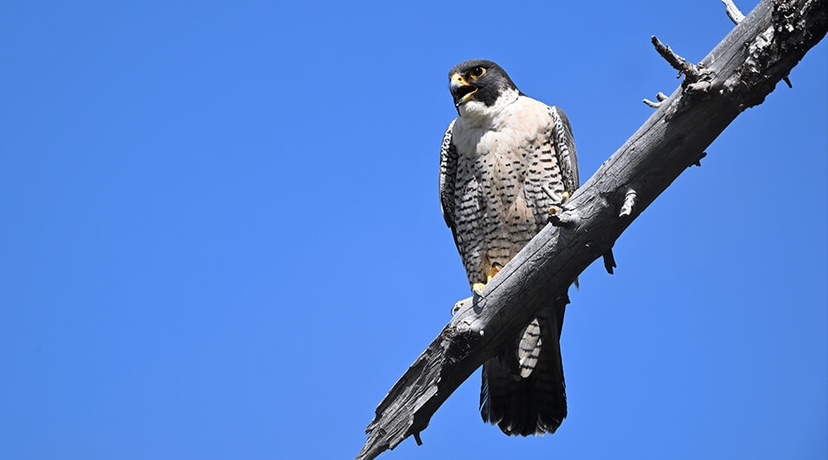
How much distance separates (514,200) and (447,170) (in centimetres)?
77

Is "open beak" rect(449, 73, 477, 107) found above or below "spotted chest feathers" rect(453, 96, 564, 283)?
above

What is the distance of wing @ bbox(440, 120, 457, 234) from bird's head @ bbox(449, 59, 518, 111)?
0.32 meters

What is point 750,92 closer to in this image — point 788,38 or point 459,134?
point 788,38

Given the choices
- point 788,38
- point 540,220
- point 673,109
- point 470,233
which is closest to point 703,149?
point 673,109

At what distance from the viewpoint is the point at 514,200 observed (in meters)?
6.39

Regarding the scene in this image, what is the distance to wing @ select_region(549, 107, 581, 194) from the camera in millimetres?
6367

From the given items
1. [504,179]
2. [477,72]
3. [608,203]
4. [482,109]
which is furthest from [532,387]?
[477,72]

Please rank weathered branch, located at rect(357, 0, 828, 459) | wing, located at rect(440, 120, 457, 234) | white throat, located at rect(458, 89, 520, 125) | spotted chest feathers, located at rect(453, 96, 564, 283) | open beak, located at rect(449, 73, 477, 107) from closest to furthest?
weathered branch, located at rect(357, 0, 828, 459) < spotted chest feathers, located at rect(453, 96, 564, 283) < white throat, located at rect(458, 89, 520, 125) < open beak, located at rect(449, 73, 477, 107) < wing, located at rect(440, 120, 457, 234)

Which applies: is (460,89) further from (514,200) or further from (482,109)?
(514,200)

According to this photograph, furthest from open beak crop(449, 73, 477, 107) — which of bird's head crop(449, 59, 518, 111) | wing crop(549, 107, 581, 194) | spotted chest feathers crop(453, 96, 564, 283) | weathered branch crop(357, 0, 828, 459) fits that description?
weathered branch crop(357, 0, 828, 459)

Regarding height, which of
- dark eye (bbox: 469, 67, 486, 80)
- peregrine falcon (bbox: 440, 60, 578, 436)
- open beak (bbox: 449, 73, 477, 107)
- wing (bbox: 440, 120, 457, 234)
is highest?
dark eye (bbox: 469, 67, 486, 80)

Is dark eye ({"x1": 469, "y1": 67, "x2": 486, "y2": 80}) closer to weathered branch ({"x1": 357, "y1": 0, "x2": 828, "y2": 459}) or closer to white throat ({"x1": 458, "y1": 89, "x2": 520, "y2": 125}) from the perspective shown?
white throat ({"x1": 458, "y1": 89, "x2": 520, "y2": 125})

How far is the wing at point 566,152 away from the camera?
637 centimetres

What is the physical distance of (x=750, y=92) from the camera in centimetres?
413
